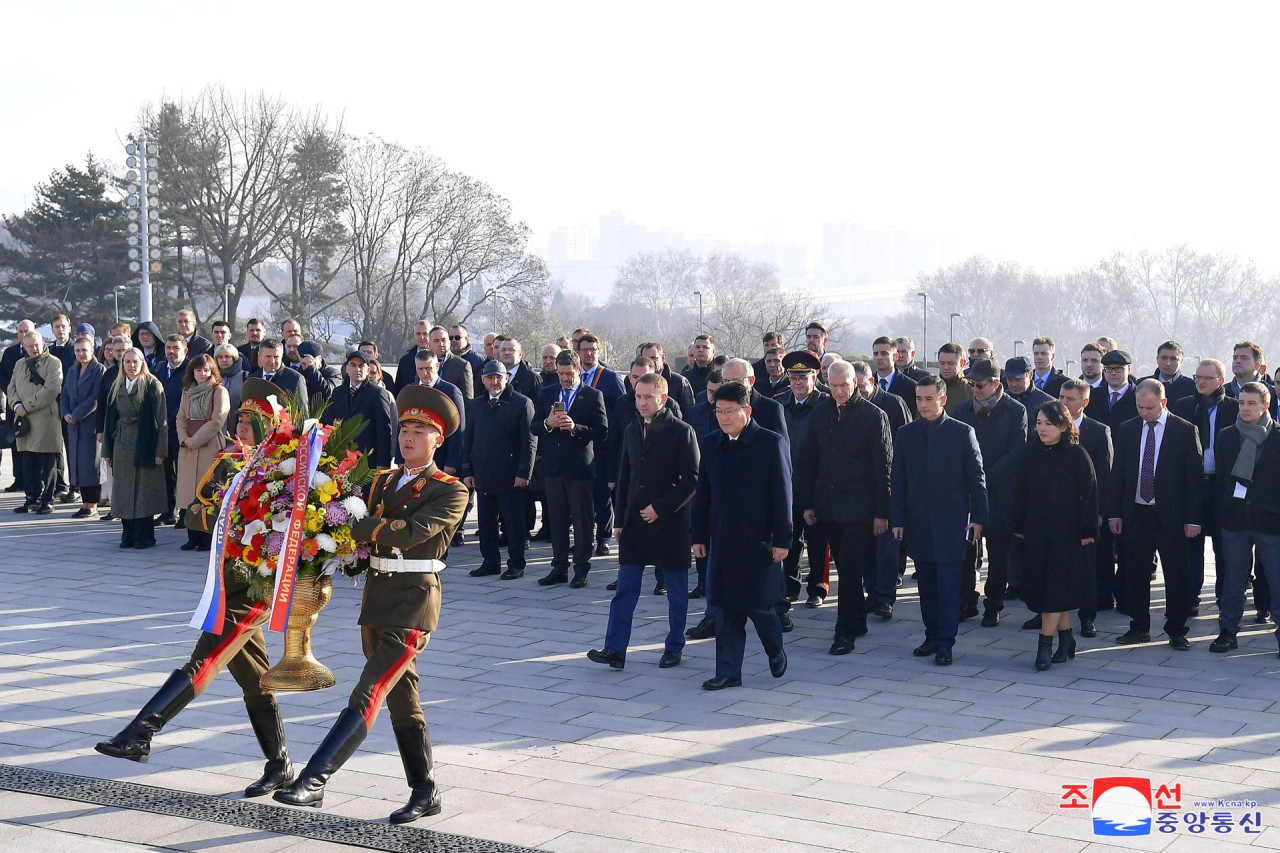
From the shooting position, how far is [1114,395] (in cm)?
1073

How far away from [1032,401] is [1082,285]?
109096mm

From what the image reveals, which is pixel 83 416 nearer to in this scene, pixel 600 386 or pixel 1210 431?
pixel 600 386

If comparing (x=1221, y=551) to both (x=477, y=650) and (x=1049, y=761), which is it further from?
(x=477, y=650)

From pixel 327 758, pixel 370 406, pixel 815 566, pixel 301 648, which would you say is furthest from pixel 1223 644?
pixel 370 406

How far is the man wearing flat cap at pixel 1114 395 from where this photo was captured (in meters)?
10.6

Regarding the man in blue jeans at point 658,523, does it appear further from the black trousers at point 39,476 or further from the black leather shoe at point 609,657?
the black trousers at point 39,476

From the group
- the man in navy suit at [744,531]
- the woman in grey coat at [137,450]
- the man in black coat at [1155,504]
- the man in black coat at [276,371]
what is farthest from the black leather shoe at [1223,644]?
the woman in grey coat at [137,450]

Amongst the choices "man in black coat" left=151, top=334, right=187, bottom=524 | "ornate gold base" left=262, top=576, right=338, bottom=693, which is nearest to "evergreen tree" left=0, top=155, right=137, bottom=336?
"man in black coat" left=151, top=334, right=187, bottom=524

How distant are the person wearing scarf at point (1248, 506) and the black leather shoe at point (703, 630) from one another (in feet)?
10.6

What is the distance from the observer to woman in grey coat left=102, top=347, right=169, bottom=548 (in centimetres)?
1246

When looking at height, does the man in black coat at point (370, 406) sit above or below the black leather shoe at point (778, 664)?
above

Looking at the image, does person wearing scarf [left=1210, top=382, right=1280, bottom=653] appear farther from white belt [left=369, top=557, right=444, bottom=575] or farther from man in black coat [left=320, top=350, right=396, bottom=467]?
man in black coat [left=320, top=350, right=396, bottom=467]

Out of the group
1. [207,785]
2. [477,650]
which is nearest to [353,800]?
[207,785]

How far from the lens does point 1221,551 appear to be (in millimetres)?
9336
